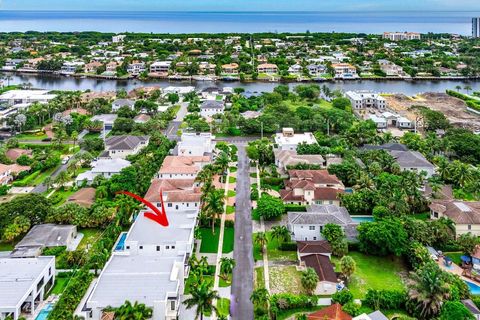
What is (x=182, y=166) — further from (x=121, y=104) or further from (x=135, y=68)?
(x=135, y=68)

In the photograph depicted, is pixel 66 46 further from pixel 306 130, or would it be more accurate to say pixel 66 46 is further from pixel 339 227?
pixel 339 227

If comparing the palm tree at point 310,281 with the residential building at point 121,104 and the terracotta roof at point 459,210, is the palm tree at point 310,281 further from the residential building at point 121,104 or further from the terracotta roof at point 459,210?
the residential building at point 121,104

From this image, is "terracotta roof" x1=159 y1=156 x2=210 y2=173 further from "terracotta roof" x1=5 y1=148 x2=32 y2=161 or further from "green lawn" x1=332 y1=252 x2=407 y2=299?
"terracotta roof" x1=5 y1=148 x2=32 y2=161

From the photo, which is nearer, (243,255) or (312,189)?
(243,255)

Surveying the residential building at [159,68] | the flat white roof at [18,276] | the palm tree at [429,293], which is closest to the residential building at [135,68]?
the residential building at [159,68]

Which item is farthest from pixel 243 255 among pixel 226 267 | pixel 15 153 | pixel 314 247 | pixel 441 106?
pixel 441 106

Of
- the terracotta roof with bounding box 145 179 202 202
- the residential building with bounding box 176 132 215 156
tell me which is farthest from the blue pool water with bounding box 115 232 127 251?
the residential building with bounding box 176 132 215 156
